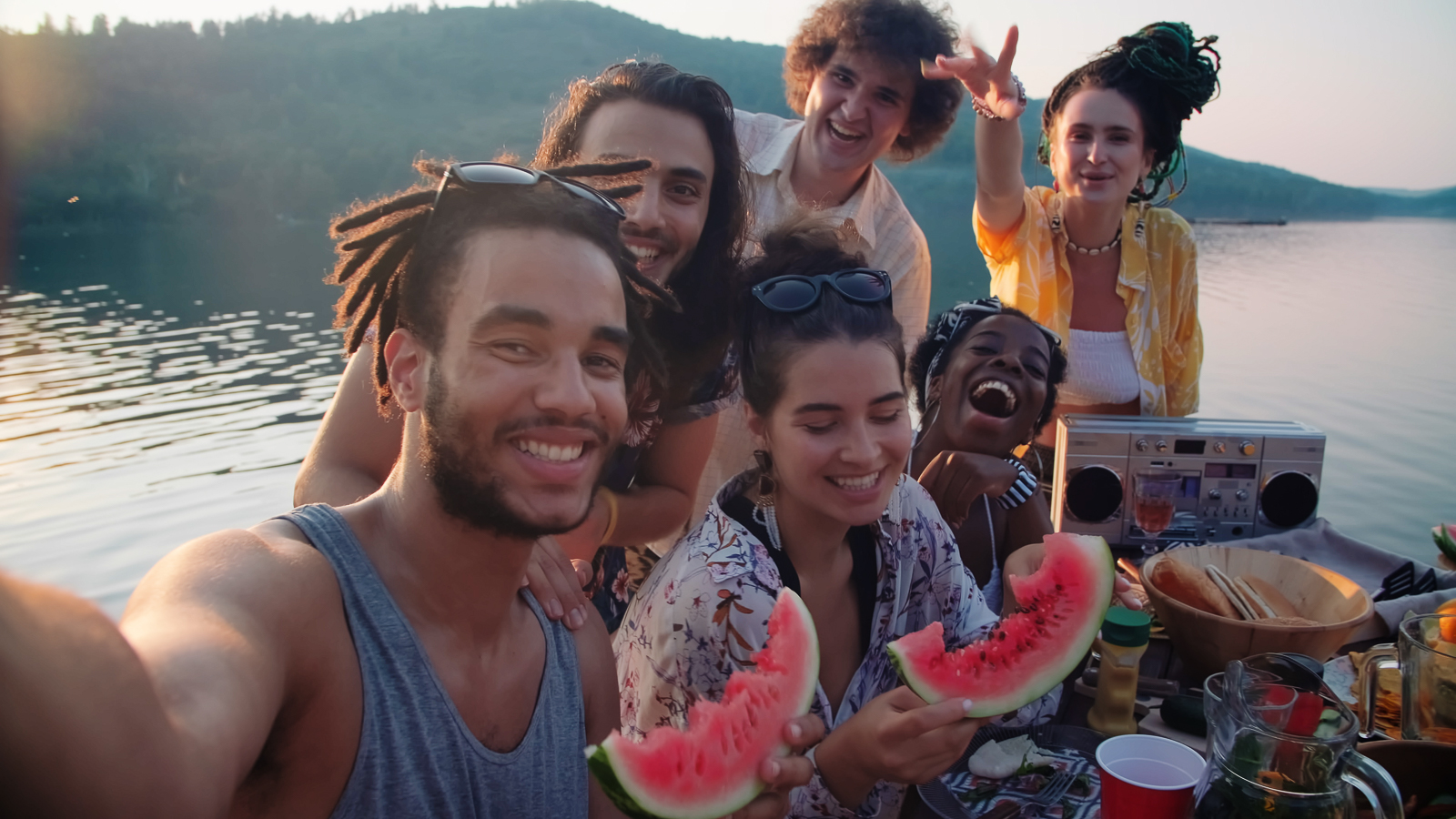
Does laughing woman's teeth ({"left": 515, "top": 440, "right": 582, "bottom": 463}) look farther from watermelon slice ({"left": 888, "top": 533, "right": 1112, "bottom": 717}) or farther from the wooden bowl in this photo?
the wooden bowl

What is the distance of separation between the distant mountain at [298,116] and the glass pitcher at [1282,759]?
17837 mm

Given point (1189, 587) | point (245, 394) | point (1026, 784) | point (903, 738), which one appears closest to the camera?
point (903, 738)

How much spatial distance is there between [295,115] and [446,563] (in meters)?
42.0

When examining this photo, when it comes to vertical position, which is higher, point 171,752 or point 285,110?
point 285,110

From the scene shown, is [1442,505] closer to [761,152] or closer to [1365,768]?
[761,152]

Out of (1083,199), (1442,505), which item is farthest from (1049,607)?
(1442,505)

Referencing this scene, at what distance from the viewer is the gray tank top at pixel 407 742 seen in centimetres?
138

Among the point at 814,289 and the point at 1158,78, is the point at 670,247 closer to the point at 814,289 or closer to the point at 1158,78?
the point at 814,289

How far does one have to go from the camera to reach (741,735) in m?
1.54

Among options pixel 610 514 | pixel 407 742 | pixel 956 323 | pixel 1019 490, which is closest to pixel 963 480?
pixel 1019 490

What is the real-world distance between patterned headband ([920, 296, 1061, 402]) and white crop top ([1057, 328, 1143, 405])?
0.66 metres

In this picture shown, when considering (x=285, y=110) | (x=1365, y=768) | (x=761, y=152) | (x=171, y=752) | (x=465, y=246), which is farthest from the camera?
(x=285, y=110)

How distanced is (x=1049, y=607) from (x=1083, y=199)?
242cm

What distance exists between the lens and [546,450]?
1.46 m
